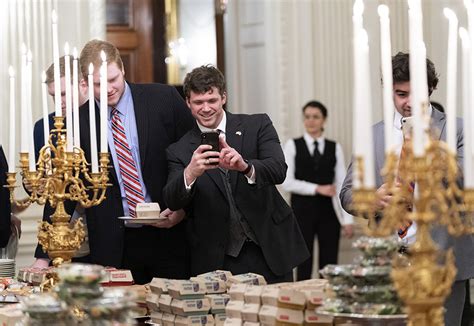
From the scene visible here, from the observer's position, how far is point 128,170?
16.8 ft

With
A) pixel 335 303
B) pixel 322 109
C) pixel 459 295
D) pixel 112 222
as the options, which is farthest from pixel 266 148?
pixel 322 109

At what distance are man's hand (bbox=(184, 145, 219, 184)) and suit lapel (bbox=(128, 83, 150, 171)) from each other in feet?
1.71

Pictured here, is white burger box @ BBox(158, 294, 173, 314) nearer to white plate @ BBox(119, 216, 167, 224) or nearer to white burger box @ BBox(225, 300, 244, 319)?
white burger box @ BBox(225, 300, 244, 319)

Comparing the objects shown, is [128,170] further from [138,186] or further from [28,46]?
[28,46]

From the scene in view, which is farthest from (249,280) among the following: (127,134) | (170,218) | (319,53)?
(319,53)

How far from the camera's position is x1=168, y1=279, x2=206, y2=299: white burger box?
13.0ft

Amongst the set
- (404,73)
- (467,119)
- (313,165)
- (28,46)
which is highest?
(28,46)

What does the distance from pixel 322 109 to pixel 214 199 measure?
480 centimetres

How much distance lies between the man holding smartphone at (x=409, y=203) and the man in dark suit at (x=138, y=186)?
0.94 meters

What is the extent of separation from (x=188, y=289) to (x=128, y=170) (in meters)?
1.25

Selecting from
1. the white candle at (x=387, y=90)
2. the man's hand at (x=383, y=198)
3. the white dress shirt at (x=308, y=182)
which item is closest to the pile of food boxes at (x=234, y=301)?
the man's hand at (x=383, y=198)

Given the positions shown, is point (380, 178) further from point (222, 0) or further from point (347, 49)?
point (222, 0)

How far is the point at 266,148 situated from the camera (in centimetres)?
502

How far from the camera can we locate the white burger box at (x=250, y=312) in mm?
3541
